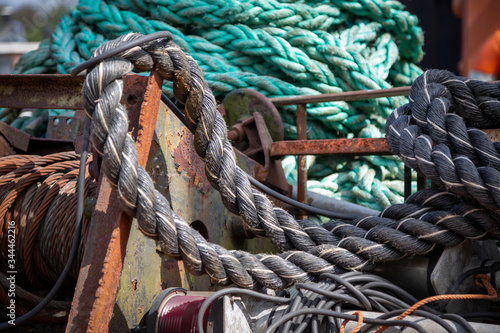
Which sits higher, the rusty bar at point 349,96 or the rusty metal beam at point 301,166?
the rusty bar at point 349,96

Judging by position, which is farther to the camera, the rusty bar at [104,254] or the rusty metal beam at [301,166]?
the rusty metal beam at [301,166]

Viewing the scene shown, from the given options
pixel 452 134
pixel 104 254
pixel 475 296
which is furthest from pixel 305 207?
pixel 104 254

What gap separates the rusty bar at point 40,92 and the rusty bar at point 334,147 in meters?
0.90

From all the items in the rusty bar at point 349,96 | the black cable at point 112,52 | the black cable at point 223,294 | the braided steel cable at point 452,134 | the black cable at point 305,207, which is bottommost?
the black cable at point 305,207

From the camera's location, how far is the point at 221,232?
6.57 feet

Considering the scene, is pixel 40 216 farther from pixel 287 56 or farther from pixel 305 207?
pixel 287 56

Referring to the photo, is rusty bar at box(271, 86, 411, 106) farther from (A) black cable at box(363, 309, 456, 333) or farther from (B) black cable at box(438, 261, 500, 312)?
(A) black cable at box(363, 309, 456, 333)

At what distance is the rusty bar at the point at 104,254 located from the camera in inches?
54.6

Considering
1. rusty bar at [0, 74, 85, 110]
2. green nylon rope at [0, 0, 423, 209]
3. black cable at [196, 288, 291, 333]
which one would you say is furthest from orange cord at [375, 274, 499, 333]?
rusty bar at [0, 74, 85, 110]

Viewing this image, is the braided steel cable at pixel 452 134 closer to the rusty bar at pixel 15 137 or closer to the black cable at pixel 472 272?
the black cable at pixel 472 272

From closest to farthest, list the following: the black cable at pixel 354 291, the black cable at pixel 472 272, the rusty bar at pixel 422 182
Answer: the black cable at pixel 354 291 → the black cable at pixel 472 272 → the rusty bar at pixel 422 182

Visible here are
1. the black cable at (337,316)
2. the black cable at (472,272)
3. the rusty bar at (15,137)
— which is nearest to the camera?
the black cable at (337,316)

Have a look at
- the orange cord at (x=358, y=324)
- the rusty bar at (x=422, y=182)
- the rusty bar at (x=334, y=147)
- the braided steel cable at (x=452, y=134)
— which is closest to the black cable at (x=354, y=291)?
the orange cord at (x=358, y=324)

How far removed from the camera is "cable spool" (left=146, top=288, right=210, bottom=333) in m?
1.48
